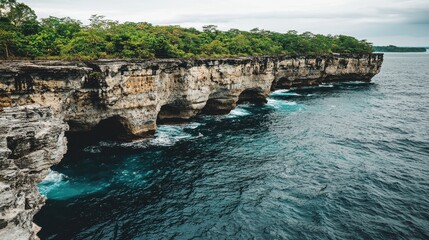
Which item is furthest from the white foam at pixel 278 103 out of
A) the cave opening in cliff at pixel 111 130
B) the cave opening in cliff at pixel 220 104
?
the cave opening in cliff at pixel 111 130

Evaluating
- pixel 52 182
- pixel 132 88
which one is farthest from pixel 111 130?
pixel 52 182

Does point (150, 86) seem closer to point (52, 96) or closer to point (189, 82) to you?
point (189, 82)

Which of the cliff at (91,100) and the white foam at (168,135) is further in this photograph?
the white foam at (168,135)

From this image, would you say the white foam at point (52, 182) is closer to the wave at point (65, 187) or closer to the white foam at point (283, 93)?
the wave at point (65, 187)

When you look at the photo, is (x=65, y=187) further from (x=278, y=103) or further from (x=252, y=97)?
(x=278, y=103)

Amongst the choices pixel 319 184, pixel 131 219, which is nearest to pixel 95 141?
pixel 131 219

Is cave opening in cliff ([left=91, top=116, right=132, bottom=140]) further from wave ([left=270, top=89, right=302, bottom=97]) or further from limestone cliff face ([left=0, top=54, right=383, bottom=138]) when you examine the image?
wave ([left=270, top=89, right=302, bottom=97])
